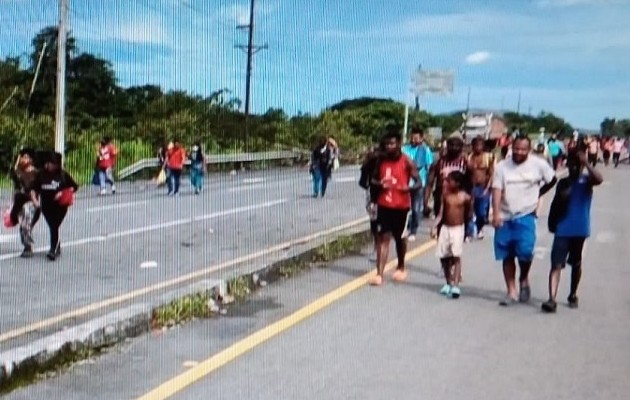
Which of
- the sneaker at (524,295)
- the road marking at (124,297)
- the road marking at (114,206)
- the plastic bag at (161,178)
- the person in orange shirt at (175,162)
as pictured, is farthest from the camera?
the plastic bag at (161,178)

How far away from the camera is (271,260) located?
457 inches

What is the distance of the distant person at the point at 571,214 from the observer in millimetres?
9320

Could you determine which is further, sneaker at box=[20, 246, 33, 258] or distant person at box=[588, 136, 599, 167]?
sneaker at box=[20, 246, 33, 258]

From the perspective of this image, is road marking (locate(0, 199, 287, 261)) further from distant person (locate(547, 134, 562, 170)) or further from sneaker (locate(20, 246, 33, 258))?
distant person (locate(547, 134, 562, 170))

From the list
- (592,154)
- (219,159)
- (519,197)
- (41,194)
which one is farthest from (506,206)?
(219,159)

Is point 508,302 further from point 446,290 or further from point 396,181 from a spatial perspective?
point 396,181

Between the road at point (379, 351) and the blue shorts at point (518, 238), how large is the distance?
0.52m

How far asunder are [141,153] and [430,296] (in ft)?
64.8

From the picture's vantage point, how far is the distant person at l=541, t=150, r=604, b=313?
367 inches

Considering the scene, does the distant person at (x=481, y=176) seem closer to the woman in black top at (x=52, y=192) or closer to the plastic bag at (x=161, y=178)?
the woman in black top at (x=52, y=192)

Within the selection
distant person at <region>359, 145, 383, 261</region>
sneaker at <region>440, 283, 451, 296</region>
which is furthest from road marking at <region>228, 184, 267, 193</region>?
sneaker at <region>440, 283, 451, 296</region>

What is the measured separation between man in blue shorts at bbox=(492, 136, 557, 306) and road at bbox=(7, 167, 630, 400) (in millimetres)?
605

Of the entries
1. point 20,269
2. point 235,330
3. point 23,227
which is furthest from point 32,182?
point 235,330

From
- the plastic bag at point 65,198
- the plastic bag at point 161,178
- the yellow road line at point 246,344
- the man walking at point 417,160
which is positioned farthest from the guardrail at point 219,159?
the yellow road line at point 246,344
